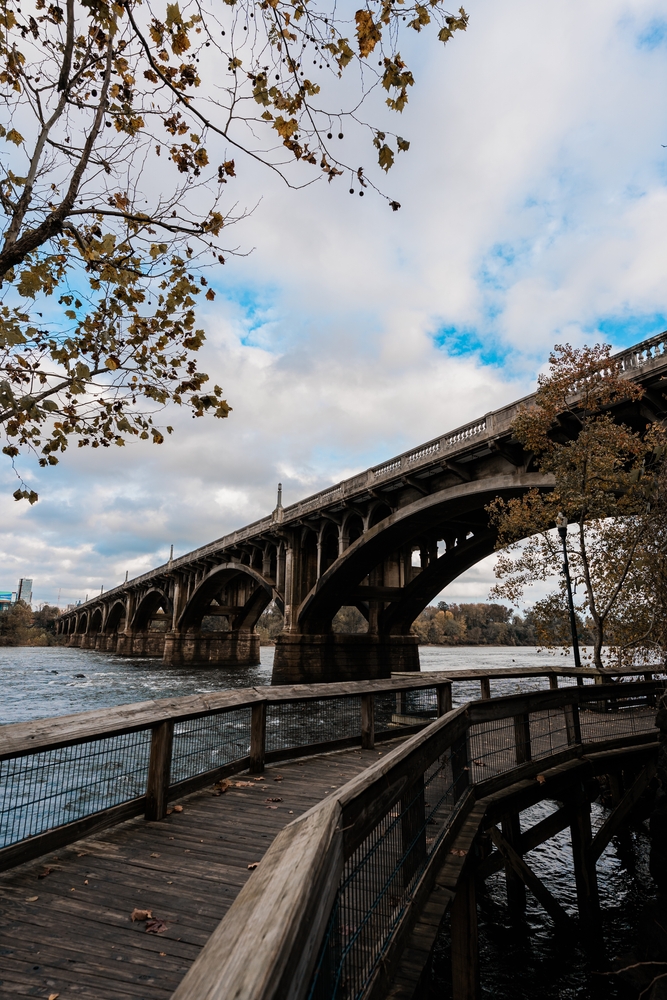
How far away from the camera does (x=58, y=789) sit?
31.8 ft

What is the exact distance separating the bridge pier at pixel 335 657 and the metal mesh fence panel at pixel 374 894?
3219cm

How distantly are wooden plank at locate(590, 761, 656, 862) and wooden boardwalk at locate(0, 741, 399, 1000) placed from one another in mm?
6706

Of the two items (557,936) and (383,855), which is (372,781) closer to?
(383,855)

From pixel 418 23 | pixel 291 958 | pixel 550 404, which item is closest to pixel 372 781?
pixel 291 958

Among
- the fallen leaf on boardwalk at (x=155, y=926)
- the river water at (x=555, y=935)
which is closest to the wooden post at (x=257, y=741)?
the river water at (x=555, y=935)

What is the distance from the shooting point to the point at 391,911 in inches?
135

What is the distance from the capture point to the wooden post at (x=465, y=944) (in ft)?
17.3

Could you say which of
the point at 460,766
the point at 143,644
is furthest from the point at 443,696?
the point at 143,644

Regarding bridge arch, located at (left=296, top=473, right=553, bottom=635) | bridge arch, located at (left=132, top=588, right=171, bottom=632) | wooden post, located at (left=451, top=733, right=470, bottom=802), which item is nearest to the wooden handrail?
wooden post, located at (left=451, top=733, right=470, bottom=802)

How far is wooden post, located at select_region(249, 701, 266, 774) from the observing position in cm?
647

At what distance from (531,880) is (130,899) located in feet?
22.2

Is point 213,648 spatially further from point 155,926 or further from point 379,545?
point 155,926

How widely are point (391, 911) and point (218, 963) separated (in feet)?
8.81

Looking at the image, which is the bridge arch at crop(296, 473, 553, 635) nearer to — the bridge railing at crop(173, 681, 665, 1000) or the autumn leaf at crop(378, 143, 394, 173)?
the bridge railing at crop(173, 681, 665, 1000)
